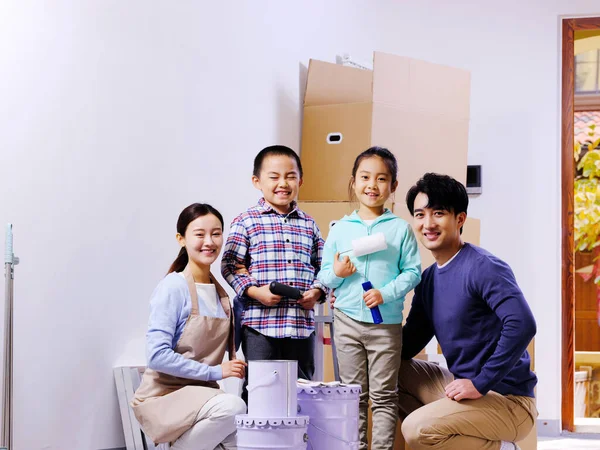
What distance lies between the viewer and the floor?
3.38m

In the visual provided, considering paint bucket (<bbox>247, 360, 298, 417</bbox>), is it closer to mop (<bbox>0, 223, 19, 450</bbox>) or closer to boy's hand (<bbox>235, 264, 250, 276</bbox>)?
boy's hand (<bbox>235, 264, 250, 276</bbox>)

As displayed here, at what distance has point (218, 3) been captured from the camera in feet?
9.95

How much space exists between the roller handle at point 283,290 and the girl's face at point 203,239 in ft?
0.60

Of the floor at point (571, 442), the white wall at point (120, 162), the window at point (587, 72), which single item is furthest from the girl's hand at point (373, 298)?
the window at point (587, 72)

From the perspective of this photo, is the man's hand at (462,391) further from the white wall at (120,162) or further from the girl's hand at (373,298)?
the white wall at (120,162)

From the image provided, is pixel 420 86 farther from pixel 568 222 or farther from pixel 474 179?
pixel 568 222

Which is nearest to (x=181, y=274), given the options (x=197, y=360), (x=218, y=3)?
(x=197, y=360)

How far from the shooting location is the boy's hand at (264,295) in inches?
88.4

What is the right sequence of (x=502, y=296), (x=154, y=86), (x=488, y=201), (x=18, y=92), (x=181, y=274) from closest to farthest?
1. (x=502, y=296)
2. (x=181, y=274)
3. (x=18, y=92)
4. (x=154, y=86)
5. (x=488, y=201)

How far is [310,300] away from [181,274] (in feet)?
1.37

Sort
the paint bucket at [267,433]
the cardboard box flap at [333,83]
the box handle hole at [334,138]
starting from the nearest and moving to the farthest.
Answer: the paint bucket at [267,433], the box handle hole at [334,138], the cardboard box flap at [333,83]

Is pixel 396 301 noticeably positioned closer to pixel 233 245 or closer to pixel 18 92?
pixel 233 245

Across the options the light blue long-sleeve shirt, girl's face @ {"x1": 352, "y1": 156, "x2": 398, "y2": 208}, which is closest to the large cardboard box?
girl's face @ {"x1": 352, "y1": 156, "x2": 398, "y2": 208}

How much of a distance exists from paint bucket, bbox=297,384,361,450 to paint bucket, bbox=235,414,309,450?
157 millimetres
